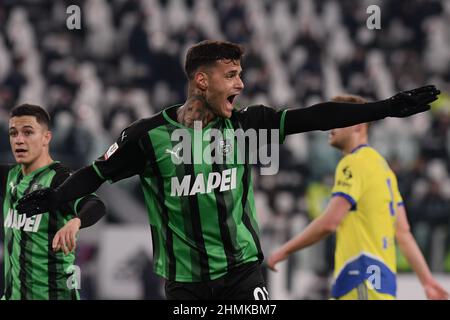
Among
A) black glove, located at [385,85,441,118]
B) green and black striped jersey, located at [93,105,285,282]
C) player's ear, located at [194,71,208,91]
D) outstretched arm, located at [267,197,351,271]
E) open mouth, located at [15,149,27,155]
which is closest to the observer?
black glove, located at [385,85,441,118]

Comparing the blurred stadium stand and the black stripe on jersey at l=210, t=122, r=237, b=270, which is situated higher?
the blurred stadium stand

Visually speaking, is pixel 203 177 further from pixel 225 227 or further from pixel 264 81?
pixel 264 81

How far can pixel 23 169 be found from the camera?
21.6ft

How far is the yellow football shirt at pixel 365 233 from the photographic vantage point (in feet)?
23.0

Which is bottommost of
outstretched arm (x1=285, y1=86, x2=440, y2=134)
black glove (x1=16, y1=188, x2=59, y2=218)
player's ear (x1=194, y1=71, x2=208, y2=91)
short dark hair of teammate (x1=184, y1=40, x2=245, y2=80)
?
black glove (x1=16, y1=188, x2=59, y2=218)

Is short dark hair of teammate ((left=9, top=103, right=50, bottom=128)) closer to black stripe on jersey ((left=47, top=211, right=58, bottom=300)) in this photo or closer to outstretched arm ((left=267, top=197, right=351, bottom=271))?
black stripe on jersey ((left=47, top=211, right=58, bottom=300))

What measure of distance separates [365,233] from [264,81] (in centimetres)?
910

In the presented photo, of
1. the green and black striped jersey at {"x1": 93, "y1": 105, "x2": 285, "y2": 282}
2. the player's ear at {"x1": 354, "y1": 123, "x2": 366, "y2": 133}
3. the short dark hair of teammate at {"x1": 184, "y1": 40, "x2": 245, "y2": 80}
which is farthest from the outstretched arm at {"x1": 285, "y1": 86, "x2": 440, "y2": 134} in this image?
the player's ear at {"x1": 354, "y1": 123, "x2": 366, "y2": 133}

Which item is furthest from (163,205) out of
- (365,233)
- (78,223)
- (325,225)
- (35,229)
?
(365,233)

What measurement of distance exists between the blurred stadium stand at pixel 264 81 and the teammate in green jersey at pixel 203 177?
534 cm

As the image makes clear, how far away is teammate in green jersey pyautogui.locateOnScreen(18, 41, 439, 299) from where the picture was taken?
18.0ft

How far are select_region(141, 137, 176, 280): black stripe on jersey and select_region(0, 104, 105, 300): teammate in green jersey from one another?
2.24 feet

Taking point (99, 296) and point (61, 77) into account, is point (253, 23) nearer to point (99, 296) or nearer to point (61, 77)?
point (61, 77)

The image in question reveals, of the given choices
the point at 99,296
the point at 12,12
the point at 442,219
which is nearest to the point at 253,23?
the point at 12,12
